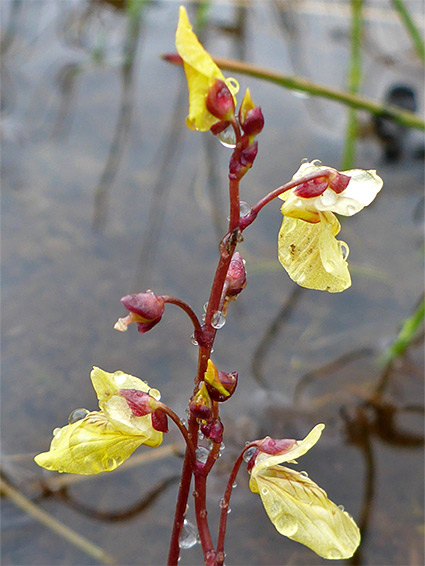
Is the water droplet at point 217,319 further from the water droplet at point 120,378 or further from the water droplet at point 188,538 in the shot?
the water droplet at point 188,538

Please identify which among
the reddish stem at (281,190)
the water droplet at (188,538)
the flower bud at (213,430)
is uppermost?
the reddish stem at (281,190)

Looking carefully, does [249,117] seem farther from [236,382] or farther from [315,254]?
[236,382]

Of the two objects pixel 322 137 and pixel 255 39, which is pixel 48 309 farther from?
pixel 255 39

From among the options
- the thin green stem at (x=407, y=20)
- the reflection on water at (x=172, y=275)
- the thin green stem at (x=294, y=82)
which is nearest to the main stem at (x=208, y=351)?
the reflection on water at (x=172, y=275)

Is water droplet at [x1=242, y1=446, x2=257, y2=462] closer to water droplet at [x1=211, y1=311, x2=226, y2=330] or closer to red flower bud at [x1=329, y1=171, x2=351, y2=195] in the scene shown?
water droplet at [x1=211, y1=311, x2=226, y2=330]

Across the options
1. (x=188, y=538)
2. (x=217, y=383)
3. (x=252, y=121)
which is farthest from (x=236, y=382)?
(x=188, y=538)

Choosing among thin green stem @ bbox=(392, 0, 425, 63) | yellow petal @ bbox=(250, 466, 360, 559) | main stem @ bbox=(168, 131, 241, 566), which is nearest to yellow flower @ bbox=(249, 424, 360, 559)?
yellow petal @ bbox=(250, 466, 360, 559)

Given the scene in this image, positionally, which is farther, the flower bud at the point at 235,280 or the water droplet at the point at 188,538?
the water droplet at the point at 188,538
